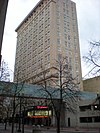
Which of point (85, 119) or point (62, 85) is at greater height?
point (62, 85)

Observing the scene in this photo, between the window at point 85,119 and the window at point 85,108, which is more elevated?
the window at point 85,108

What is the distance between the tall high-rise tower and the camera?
10331cm

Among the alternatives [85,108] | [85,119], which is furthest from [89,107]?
[85,119]

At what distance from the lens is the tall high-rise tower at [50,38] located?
103 meters

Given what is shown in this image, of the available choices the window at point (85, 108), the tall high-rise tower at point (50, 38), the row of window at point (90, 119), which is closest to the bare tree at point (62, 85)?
the row of window at point (90, 119)

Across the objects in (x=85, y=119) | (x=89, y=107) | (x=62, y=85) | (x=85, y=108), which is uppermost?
(x=62, y=85)

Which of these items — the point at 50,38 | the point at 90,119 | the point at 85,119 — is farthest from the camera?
the point at 50,38

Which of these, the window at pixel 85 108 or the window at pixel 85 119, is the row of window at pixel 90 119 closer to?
the window at pixel 85 119

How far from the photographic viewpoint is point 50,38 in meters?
103

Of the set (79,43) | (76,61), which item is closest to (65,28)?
(79,43)

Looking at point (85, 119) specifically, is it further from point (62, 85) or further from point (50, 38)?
point (50, 38)

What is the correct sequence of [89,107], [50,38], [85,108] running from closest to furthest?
1. [89,107]
2. [85,108]
3. [50,38]

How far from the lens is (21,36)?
14638cm

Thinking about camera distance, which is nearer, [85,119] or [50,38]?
[85,119]
